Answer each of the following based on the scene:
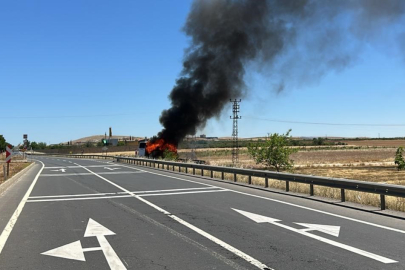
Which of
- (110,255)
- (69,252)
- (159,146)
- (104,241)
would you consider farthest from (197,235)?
(159,146)

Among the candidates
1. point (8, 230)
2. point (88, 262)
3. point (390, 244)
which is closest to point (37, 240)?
point (8, 230)

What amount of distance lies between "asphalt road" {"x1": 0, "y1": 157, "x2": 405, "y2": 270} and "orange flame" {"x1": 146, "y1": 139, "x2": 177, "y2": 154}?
39.4 metres

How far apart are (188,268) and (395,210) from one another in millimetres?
6576

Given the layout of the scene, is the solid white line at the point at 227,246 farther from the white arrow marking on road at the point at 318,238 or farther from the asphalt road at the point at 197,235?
the white arrow marking on road at the point at 318,238

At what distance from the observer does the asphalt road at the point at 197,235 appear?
5.51 m

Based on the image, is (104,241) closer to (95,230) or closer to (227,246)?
(95,230)

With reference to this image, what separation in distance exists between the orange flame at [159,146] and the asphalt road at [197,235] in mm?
39445

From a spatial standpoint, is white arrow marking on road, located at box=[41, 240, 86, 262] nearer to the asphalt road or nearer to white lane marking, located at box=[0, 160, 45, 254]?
the asphalt road

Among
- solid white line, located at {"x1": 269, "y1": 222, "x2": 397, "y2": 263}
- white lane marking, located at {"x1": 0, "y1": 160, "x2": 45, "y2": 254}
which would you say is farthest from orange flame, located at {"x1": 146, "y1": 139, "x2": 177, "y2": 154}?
solid white line, located at {"x1": 269, "y1": 222, "x2": 397, "y2": 263}

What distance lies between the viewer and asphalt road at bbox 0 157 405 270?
18.1 ft

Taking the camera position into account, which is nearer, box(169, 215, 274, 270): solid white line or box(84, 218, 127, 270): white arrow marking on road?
box(169, 215, 274, 270): solid white line

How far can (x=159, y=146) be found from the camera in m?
52.0

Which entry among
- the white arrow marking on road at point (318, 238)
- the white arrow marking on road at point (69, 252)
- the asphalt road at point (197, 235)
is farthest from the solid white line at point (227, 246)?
the white arrow marking on road at point (69, 252)

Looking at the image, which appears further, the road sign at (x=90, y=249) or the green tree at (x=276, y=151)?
the green tree at (x=276, y=151)
